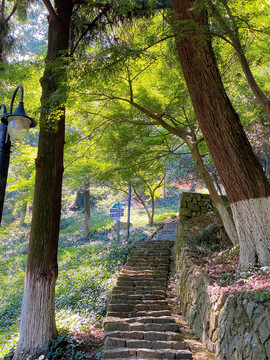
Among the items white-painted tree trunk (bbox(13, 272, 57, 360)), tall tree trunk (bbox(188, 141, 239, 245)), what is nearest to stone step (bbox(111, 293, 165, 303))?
white-painted tree trunk (bbox(13, 272, 57, 360))

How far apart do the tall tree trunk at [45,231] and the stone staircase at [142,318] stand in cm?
106

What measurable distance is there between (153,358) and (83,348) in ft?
5.13

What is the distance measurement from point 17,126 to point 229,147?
8.78 ft

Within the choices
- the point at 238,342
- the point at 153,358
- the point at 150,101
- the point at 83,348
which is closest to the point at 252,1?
the point at 150,101

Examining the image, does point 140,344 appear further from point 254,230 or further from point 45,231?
point 45,231

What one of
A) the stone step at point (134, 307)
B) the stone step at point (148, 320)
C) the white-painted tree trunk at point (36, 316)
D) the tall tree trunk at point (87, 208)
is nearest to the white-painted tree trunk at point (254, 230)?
the stone step at point (148, 320)

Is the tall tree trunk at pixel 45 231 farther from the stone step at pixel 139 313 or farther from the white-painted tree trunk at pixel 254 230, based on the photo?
the white-painted tree trunk at pixel 254 230

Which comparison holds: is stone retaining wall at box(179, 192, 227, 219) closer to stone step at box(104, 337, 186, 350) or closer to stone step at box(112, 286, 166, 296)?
stone step at box(112, 286, 166, 296)

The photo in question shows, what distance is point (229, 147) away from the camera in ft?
12.1

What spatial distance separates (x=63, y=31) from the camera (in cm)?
534

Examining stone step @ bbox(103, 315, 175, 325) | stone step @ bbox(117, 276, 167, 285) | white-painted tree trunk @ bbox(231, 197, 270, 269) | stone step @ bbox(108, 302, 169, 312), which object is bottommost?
stone step @ bbox(103, 315, 175, 325)

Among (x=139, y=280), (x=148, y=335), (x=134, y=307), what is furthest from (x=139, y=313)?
(x=139, y=280)

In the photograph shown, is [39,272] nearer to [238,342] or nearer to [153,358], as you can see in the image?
[153,358]

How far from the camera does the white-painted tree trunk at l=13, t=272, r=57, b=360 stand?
4199 millimetres
